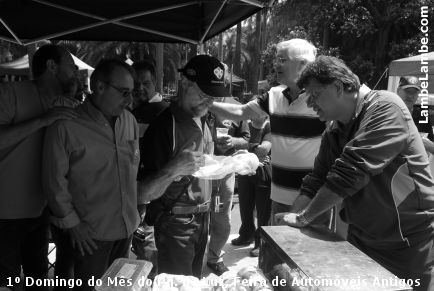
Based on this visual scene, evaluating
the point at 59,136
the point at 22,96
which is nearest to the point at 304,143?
the point at 59,136

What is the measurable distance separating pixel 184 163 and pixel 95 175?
53cm

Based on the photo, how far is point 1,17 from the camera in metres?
3.21

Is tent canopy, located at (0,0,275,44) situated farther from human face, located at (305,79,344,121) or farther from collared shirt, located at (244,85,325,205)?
human face, located at (305,79,344,121)

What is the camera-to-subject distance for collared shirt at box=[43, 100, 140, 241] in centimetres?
201

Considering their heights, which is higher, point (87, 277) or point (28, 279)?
point (87, 277)

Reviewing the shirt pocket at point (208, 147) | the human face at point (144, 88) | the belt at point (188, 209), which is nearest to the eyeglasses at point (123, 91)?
the shirt pocket at point (208, 147)

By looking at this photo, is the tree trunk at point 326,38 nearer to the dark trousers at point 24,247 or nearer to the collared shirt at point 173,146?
the collared shirt at point 173,146

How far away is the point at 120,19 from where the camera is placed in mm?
3223

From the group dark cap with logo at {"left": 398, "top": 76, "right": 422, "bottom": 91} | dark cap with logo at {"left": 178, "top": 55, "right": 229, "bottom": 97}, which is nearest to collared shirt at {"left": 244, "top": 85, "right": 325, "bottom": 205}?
dark cap with logo at {"left": 178, "top": 55, "right": 229, "bottom": 97}

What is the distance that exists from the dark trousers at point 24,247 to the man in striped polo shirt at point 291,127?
1.81 metres

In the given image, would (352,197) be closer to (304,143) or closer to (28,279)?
(304,143)

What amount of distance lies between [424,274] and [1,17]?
3675 millimetres

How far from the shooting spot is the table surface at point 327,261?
1.27 metres

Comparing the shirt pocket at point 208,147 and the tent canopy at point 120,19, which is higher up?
the tent canopy at point 120,19
